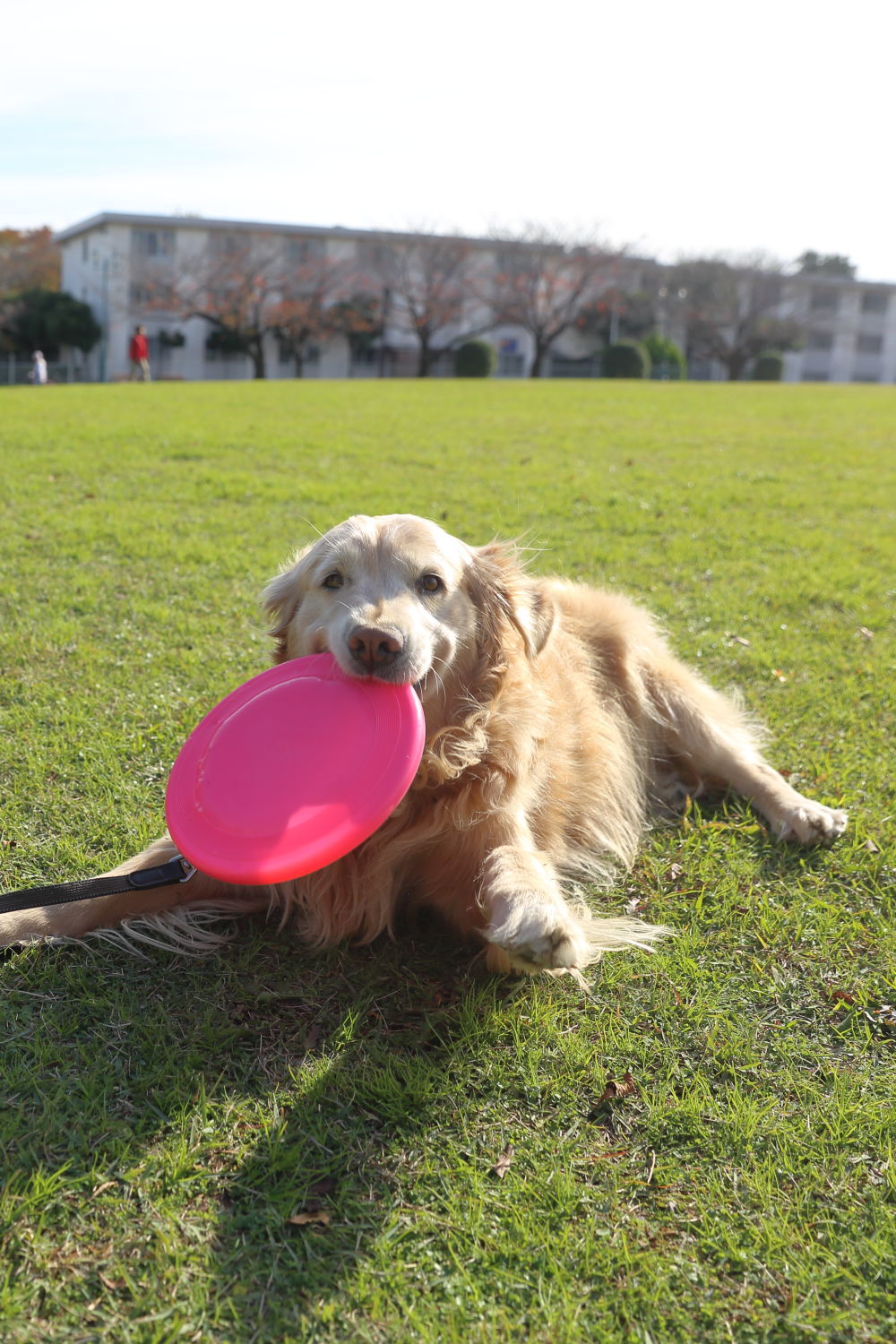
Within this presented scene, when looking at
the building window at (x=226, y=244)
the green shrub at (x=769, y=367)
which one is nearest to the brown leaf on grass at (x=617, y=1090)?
the building window at (x=226, y=244)

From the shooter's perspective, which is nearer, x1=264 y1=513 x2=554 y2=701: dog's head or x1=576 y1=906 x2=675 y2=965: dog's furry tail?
x1=264 y1=513 x2=554 y2=701: dog's head

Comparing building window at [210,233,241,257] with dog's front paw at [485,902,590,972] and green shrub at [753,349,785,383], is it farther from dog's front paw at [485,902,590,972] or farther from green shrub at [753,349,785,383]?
dog's front paw at [485,902,590,972]

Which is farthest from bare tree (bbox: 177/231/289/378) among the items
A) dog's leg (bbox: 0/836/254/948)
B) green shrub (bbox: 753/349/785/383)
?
dog's leg (bbox: 0/836/254/948)

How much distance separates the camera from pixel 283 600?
3910 mm

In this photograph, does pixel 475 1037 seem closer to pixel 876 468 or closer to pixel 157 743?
pixel 157 743

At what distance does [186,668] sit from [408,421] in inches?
536

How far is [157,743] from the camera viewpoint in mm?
4672

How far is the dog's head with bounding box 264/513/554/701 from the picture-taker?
127 inches

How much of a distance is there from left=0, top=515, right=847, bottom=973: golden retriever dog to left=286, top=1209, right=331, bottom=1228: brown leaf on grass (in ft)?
2.75

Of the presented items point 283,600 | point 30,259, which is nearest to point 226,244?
point 30,259

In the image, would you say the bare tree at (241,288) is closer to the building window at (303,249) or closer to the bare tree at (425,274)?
the building window at (303,249)

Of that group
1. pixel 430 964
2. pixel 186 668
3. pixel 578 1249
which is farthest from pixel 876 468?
pixel 578 1249

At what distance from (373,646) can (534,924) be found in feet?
3.20

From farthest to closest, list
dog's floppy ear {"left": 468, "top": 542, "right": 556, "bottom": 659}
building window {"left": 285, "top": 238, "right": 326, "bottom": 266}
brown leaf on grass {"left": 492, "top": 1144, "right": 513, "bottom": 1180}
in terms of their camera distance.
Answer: building window {"left": 285, "top": 238, "right": 326, "bottom": 266} → dog's floppy ear {"left": 468, "top": 542, "right": 556, "bottom": 659} → brown leaf on grass {"left": 492, "top": 1144, "right": 513, "bottom": 1180}
